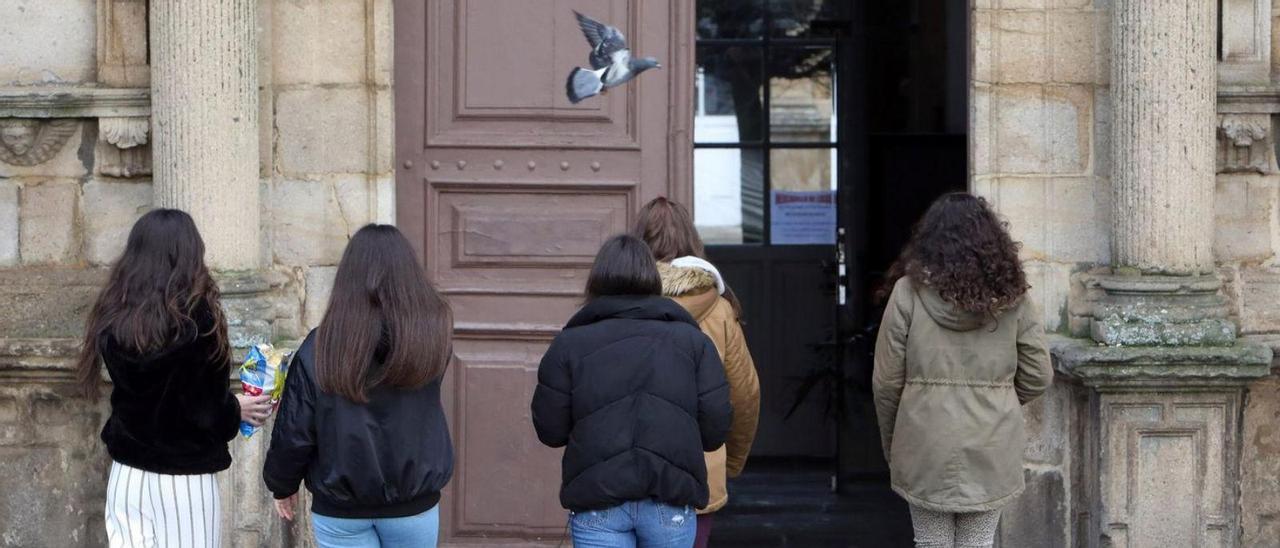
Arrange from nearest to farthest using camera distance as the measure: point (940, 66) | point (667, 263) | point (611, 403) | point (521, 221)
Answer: point (611, 403)
point (667, 263)
point (521, 221)
point (940, 66)

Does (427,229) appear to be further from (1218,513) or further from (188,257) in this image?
(1218,513)

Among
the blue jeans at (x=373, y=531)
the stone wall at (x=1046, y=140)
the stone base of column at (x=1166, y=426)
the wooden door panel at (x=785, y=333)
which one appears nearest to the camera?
the blue jeans at (x=373, y=531)

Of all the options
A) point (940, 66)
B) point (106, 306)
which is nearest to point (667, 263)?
point (106, 306)

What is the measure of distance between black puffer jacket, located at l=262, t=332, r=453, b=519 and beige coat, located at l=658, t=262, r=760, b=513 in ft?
3.03

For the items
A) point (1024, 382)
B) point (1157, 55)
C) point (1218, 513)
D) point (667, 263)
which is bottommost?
point (1218, 513)

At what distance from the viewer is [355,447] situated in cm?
442

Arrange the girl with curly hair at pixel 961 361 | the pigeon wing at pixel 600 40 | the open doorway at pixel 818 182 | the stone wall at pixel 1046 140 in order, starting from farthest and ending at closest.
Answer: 1. the open doorway at pixel 818 182
2. the pigeon wing at pixel 600 40
3. the stone wall at pixel 1046 140
4. the girl with curly hair at pixel 961 361

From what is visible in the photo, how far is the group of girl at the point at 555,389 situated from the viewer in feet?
14.6

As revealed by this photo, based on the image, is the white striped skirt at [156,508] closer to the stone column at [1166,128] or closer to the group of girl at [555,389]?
the group of girl at [555,389]

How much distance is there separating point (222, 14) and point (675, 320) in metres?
2.47

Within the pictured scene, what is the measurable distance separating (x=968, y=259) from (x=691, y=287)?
2.81ft

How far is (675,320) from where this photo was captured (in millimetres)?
4738

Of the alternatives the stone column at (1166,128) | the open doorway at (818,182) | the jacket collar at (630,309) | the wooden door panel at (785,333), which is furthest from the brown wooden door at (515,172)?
the wooden door panel at (785,333)

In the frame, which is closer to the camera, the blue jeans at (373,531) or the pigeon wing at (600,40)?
the blue jeans at (373,531)
